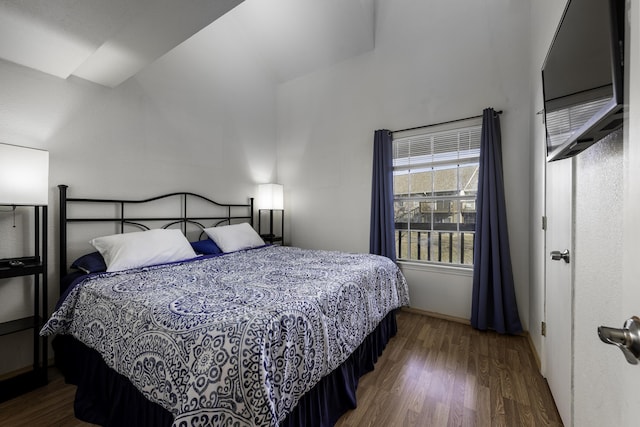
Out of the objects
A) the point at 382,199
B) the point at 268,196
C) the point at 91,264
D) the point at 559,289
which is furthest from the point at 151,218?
the point at 559,289

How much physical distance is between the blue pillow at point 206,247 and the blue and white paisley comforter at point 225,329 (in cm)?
66

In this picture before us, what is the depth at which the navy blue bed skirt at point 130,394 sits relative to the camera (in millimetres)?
1272

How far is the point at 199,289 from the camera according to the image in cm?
155

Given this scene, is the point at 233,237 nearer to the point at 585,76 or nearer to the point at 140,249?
the point at 140,249

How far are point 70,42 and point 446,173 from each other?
3377mm

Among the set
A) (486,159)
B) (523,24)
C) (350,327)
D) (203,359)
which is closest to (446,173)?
(486,159)

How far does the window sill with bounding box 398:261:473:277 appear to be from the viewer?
286 centimetres

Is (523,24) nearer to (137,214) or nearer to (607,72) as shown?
(607,72)

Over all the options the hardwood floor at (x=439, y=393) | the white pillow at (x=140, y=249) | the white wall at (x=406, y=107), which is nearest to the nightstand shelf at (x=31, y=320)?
the hardwood floor at (x=439, y=393)

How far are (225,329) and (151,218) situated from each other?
2178mm

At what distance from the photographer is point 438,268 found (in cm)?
300

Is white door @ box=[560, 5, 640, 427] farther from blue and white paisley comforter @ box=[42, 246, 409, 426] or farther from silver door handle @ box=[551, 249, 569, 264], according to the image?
blue and white paisley comforter @ box=[42, 246, 409, 426]

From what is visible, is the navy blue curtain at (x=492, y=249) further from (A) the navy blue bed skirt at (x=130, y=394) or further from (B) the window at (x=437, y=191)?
(A) the navy blue bed skirt at (x=130, y=394)

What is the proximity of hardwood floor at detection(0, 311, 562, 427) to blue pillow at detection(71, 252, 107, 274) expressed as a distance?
0.78m
